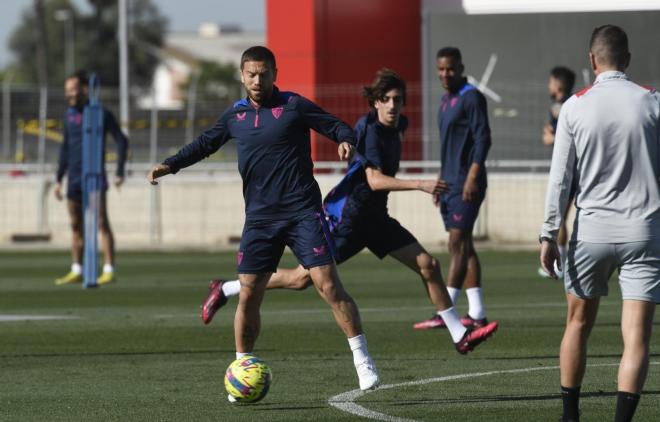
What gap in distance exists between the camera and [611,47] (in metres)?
6.67

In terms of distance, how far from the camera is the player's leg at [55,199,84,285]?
16.4 metres

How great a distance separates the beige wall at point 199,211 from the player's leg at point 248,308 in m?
14.1

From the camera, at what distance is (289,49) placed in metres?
27.0

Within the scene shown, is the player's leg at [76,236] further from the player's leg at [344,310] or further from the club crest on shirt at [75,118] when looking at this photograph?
the player's leg at [344,310]

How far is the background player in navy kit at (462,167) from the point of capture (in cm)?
1145

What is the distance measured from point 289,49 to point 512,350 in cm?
1735

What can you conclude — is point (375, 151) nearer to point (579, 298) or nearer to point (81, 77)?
point (579, 298)

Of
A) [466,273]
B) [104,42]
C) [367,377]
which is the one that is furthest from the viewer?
[104,42]

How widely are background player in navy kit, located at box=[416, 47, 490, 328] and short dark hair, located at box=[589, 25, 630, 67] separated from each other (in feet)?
15.5

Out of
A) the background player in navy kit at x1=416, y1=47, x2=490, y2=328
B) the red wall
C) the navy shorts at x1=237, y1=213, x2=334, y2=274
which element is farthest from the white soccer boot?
the red wall

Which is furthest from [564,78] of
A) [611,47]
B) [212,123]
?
[212,123]

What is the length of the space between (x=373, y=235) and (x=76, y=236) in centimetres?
700

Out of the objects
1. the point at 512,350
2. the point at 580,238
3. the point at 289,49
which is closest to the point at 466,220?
the point at 512,350

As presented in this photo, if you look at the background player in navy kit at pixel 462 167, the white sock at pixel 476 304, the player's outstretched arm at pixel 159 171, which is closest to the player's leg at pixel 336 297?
the player's outstretched arm at pixel 159 171
